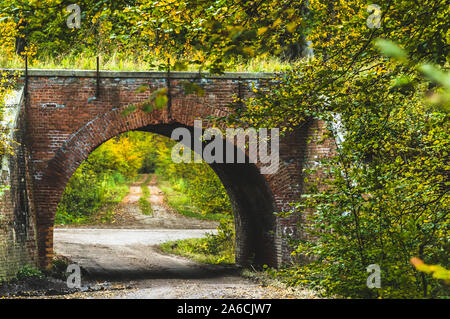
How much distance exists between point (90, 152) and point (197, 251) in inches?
372

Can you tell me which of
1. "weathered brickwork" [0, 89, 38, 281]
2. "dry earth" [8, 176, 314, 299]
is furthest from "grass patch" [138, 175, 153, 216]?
"weathered brickwork" [0, 89, 38, 281]

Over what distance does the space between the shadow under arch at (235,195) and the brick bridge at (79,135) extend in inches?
0.9

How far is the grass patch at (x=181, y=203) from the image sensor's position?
101ft

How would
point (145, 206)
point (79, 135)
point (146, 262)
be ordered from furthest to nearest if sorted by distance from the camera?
point (145, 206)
point (146, 262)
point (79, 135)

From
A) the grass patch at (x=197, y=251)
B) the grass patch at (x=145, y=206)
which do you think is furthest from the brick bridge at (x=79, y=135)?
the grass patch at (x=145, y=206)

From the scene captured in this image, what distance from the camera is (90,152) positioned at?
11.6 meters

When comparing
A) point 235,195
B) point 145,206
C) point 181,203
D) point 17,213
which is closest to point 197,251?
point 235,195

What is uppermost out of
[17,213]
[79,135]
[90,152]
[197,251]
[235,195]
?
[79,135]

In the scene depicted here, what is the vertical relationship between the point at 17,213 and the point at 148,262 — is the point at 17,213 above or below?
above

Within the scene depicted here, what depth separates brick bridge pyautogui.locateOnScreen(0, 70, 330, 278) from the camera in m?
11.1

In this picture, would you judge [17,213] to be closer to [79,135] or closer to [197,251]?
[79,135]

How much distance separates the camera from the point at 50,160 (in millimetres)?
11641

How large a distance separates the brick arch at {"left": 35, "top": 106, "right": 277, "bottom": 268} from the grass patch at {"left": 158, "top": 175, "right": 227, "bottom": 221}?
45.8 ft

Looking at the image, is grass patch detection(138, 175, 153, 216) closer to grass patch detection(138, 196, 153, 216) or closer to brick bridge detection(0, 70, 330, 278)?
grass patch detection(138, 196, 153, 216)
